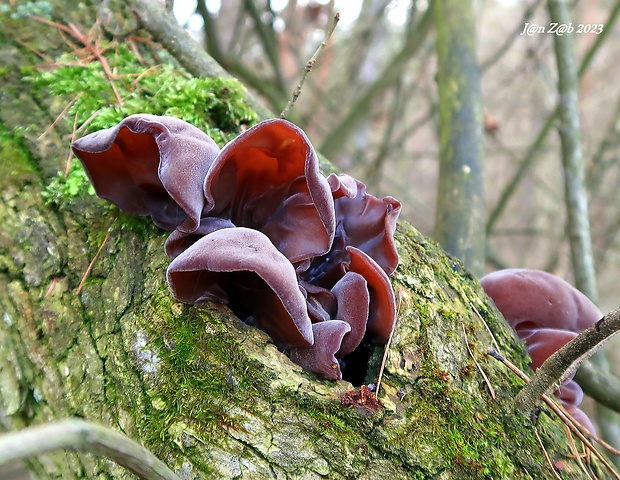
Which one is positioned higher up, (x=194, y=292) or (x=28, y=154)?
(x=194, y=292)

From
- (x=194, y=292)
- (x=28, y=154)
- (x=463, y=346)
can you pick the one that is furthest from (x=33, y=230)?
(x=463, y=346)

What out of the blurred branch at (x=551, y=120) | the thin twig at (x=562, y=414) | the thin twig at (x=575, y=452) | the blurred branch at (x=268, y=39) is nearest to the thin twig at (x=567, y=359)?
the thin twig at (x=562, y=414)

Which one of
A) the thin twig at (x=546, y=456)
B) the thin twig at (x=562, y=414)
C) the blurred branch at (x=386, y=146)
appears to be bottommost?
the blurred branch at (x=386, y=146)

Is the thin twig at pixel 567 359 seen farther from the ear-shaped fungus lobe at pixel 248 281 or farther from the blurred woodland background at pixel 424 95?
the blurred woodland background at pixel 424 95

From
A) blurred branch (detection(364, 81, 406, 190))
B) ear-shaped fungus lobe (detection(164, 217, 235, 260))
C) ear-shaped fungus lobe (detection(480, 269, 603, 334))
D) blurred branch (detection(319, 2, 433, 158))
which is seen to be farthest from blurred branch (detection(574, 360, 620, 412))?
blurred branch (detection(364, 81, 406, 190))

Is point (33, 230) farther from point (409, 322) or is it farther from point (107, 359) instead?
point (409, 322)

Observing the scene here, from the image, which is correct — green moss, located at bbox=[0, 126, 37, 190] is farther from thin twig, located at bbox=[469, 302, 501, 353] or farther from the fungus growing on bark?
the fungus growing on bark
